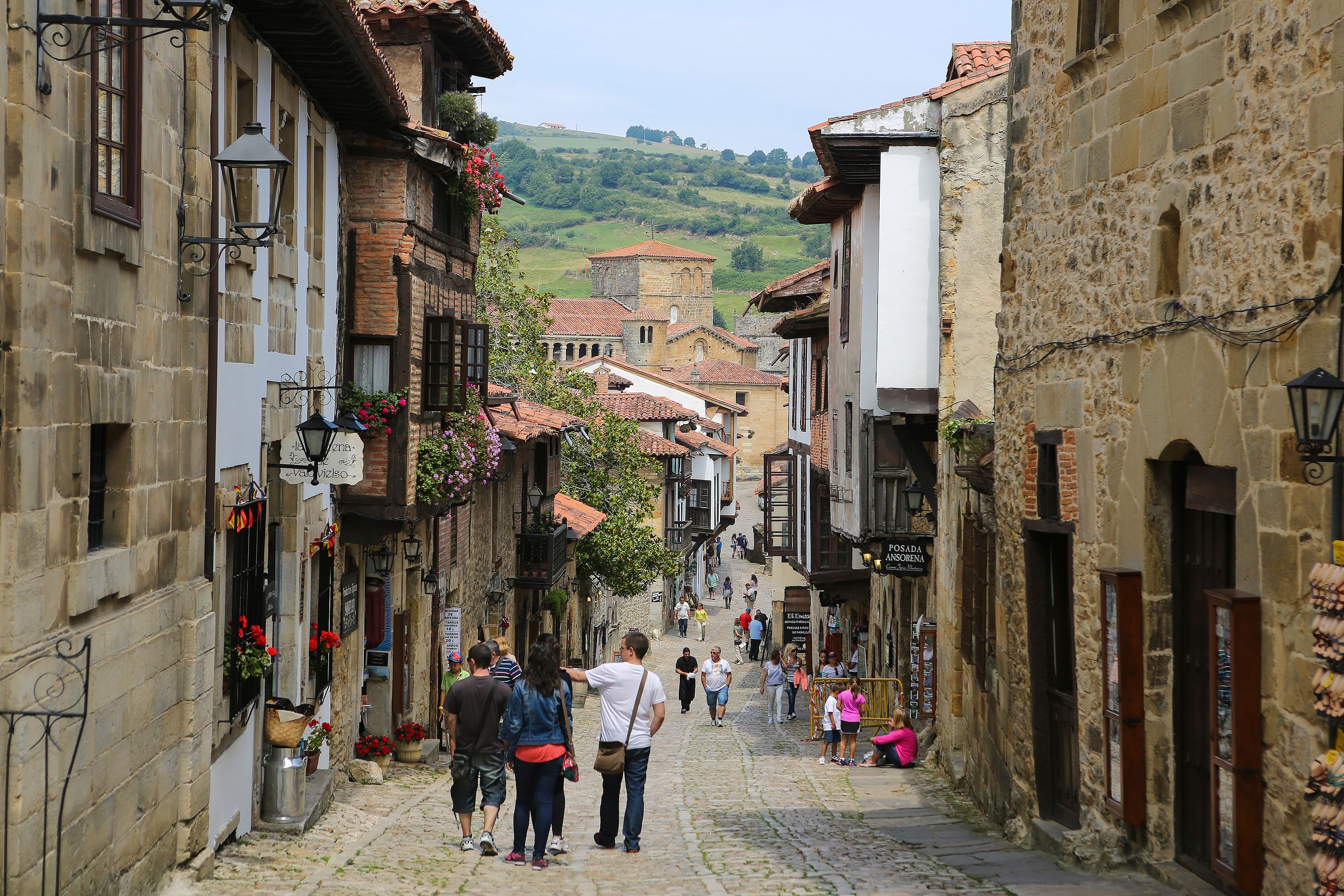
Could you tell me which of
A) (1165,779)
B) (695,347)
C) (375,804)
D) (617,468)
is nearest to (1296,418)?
(1165,779)

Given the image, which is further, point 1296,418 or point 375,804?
point 375,804

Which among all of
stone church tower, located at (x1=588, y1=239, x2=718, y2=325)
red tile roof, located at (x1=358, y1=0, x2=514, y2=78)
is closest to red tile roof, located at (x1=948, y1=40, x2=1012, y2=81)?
red tile roof, located at (x1=358, y1=0, x2=514, y2=78)

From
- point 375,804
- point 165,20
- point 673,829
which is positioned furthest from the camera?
point 375,804

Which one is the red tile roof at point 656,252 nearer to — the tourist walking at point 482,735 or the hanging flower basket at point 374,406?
the hanging flower basket at point 374,406

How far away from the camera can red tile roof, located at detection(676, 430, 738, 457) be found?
63500 mm

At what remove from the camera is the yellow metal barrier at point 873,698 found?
72.0ft

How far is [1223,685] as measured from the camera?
7672 mm

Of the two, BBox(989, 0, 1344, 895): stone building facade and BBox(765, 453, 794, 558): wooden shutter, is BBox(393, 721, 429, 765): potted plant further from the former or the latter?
BBox(765, 453, 794, 558): wooden shutter

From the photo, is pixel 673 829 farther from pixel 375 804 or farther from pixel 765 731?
pixel 765 731

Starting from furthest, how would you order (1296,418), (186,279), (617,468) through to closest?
(617,468)
(186,279)
(1296,418)

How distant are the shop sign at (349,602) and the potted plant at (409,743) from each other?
152 centimetres

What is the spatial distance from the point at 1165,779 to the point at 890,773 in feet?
28.8

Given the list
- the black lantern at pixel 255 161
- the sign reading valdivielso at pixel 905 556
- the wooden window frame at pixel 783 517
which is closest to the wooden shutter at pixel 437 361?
the sign reading valdivielso at pixel 905 556

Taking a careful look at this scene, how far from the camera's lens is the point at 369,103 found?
559 inches
